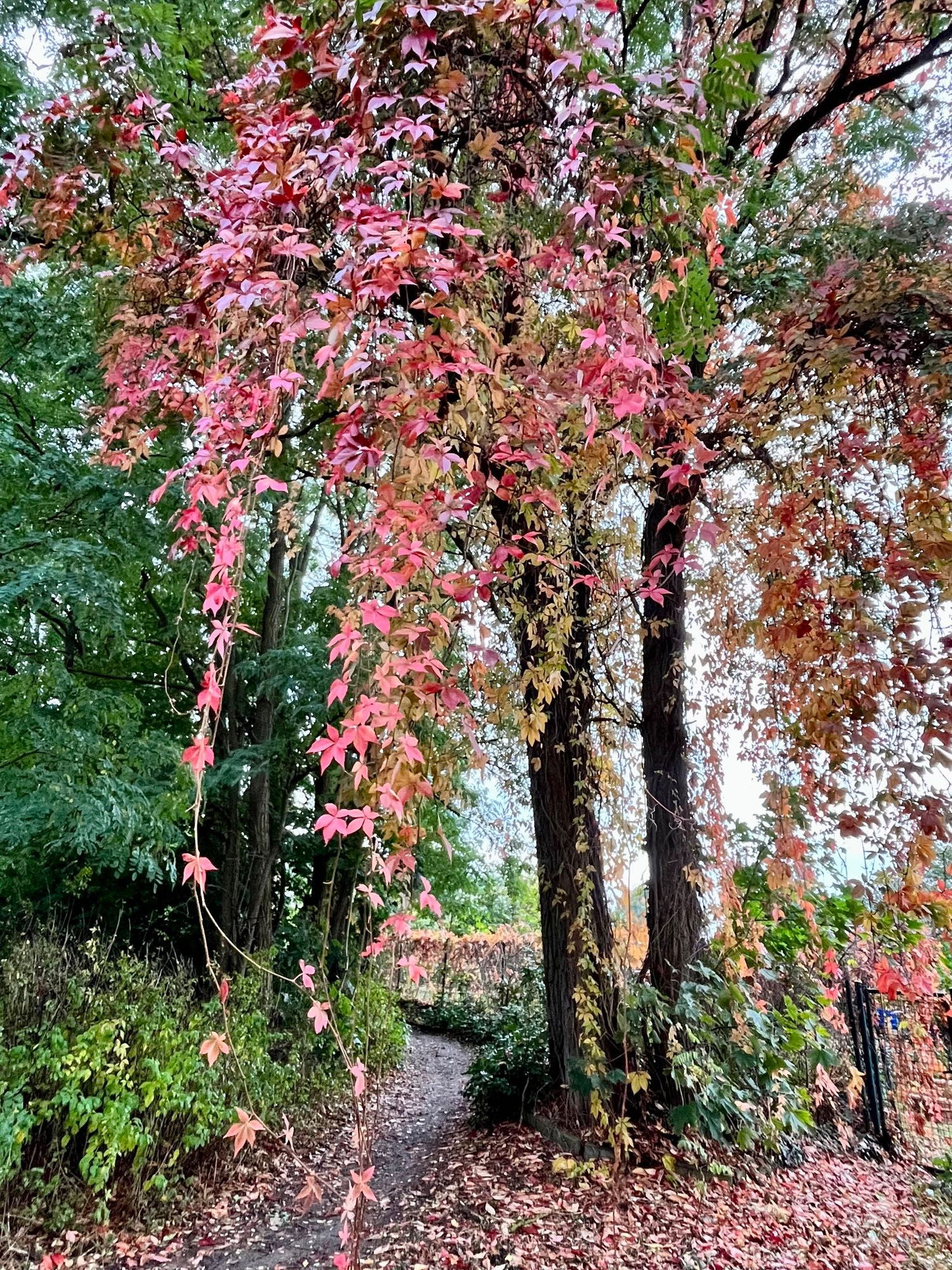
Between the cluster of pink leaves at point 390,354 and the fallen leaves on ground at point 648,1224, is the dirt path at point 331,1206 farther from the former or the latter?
the cluster of pink leaves at point 390,354

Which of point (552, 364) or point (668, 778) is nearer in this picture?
point (552, 364)

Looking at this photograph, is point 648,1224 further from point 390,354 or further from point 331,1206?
point 390,354

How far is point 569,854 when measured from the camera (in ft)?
12.8

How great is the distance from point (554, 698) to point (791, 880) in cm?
153

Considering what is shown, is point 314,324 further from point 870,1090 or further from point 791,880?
point 870,1090

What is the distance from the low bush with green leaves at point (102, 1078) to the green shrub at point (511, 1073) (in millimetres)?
961

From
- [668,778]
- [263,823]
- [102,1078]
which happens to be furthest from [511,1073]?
[263,823]

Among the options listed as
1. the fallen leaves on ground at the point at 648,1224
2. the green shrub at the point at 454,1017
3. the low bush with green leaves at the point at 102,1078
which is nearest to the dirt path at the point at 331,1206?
the fallen leaves on ground at the point at 648,1224

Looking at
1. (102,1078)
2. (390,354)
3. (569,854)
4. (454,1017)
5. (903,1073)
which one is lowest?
(454,1017)

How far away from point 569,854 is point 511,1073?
4.93 feet

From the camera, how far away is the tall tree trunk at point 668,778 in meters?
4.00

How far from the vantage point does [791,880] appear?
3.57 m

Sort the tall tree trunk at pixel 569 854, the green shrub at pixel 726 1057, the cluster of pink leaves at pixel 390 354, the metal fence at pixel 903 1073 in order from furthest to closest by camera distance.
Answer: the metal fence at pixel 903 1073 → the tall tree trunk at pixel 569 854 → the green shrub at pixel 726 1057 → the cluster of pink leaves at pixel 390 354

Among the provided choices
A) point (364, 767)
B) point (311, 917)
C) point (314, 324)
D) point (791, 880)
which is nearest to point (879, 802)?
point (364, 767)
